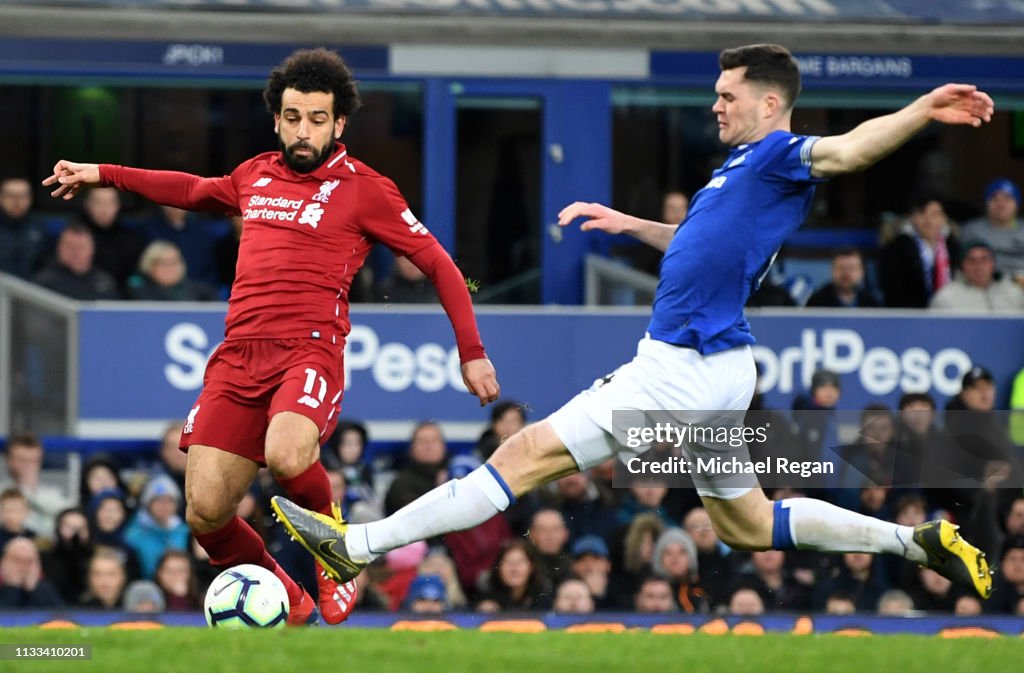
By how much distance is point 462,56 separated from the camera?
13.1m

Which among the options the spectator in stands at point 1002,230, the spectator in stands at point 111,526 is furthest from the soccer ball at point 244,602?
the spectator in stands at point 1002,230

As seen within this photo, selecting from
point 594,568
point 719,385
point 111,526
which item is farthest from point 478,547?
point 719,385

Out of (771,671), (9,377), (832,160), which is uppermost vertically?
(832,160)

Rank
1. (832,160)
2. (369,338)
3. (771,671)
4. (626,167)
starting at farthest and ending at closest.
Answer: (626,167) → (369,338) → (832,160) → (771,671)

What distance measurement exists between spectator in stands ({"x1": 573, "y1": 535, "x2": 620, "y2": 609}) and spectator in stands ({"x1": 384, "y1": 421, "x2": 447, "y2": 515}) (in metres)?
0.91

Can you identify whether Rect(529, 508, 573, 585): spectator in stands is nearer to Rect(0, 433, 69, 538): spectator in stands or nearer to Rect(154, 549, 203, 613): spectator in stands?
Rect(154, 549, 203, 613): spectator in stands

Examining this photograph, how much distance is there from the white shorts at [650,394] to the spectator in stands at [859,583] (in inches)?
186

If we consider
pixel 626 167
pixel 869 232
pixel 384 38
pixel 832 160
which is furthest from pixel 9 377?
pixel 832 160

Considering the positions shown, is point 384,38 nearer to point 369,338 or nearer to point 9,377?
point 369,338

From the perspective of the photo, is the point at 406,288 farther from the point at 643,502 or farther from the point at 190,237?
the point at 643,502

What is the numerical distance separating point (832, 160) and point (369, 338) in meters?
6.40

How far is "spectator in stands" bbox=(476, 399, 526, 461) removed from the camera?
462 inches

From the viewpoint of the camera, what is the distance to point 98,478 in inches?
453

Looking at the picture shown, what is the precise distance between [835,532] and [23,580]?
5373 mm
